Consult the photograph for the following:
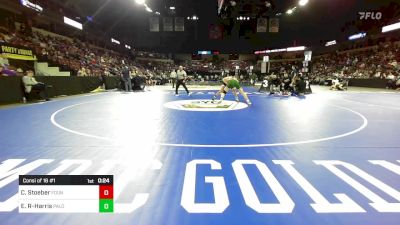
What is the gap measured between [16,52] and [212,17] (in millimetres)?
29164

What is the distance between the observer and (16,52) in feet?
63.6

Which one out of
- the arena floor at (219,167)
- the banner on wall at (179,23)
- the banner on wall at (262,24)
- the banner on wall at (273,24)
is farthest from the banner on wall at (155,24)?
the arena floor at (219,167)

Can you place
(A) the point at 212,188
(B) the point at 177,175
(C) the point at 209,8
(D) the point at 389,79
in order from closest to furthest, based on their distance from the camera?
(A) the point at 212,188, (B) the point at 177,175, (D) the point at 389,79, (C) the point at 209,8

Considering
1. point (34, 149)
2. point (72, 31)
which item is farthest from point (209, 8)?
point (34, 149)

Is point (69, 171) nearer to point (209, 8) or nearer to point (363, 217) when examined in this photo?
point (363, 217)

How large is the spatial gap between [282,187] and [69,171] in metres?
2.90

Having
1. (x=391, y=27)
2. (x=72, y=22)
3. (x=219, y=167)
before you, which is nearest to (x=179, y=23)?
(x=72, y=22)

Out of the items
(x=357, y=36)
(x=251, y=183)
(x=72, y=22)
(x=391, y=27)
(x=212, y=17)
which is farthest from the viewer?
(x=212, y=17)

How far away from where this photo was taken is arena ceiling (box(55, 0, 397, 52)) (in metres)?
32.4

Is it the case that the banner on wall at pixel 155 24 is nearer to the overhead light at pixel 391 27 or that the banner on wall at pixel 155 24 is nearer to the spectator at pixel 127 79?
the spectator at pixel 127 79

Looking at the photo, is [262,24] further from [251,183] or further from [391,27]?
[251,183]

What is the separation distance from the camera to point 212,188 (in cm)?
330
